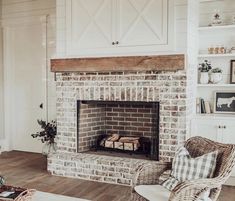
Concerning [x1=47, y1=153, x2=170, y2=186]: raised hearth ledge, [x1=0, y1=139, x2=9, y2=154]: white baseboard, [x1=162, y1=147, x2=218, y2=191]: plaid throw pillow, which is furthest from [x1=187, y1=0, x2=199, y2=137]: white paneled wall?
[x1=0, y1=139, x2=9, y2=154]: white baseboard

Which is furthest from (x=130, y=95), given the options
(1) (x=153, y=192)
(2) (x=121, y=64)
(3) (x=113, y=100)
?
(1) (x=153, y=192)

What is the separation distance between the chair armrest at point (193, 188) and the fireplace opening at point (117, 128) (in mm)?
1879

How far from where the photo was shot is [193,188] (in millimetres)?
2391

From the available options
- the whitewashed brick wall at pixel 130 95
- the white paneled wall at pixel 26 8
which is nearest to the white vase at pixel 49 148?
the whitewashed brick wall at pixel 130 95

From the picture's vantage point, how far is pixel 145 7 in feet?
13.8

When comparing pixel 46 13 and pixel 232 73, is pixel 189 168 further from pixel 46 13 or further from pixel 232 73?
pixel 46 13

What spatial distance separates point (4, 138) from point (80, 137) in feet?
7.46

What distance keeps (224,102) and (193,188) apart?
2.56 m

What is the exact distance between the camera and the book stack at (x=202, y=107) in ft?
15.5

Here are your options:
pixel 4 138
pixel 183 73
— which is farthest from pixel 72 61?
pixel 4 138

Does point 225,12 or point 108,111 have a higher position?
point 225,12

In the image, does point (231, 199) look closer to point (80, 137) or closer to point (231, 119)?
point (231, 119)

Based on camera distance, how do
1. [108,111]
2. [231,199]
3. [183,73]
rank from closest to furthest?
[231,199]
[183,73]
[108,111]

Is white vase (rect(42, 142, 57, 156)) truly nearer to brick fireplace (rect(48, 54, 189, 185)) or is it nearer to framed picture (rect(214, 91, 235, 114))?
brick fireplace (rect(48, 54, 189, 185))
